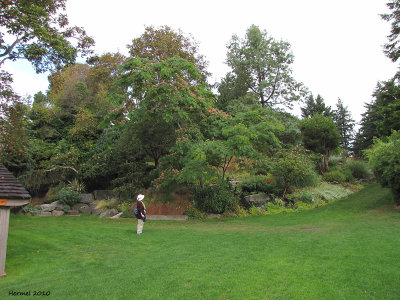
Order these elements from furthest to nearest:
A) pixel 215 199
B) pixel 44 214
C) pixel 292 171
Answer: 1. pixel 44 214
2. pixel 292 171
3. pixel 215 199

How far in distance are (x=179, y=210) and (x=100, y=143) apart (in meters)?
8.98

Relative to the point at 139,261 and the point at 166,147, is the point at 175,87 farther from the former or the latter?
the point at 139,261

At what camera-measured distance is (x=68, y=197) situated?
16.9 meters

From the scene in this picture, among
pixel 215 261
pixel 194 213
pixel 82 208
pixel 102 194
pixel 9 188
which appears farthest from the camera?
pixel 102 194

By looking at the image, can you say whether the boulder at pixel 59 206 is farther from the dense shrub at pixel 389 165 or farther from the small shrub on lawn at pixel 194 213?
the dense shrub at pixel 389 165

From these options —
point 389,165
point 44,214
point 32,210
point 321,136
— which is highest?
point 321,136

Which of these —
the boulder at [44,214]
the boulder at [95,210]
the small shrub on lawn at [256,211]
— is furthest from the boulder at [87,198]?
the small shrub on lawn at [256,211]

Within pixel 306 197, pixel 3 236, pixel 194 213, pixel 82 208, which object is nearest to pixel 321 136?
pixel 306 197

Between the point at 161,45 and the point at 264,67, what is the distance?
927 cm

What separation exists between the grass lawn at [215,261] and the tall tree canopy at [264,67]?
16.0m

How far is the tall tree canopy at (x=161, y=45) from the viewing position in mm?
23453

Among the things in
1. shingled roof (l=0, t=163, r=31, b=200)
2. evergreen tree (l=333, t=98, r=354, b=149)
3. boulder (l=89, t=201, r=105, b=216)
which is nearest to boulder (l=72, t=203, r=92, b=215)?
boulder (l=89, t=201, r=105, b=216)

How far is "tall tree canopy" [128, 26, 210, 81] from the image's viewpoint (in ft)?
76.9

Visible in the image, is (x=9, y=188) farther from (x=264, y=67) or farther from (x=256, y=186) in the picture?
(x=264, y=67)
